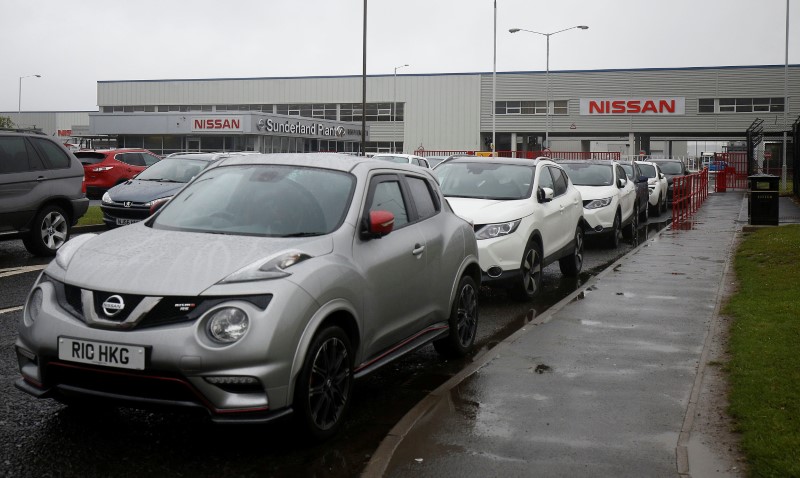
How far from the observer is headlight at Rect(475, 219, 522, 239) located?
33.9 feet

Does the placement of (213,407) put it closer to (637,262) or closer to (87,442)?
(87,442)

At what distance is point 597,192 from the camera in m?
17.5

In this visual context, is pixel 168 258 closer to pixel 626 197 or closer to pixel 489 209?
pixel 489 209

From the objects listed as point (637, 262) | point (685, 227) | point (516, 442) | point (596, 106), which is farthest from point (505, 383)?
point (596, 106)

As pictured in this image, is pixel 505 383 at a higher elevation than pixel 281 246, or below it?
below

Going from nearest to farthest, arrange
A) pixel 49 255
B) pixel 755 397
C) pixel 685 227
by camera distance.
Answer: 1. pixel 755 397
2. pixel 49 255
3. pixel 685 227

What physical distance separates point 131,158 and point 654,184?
53.8ft

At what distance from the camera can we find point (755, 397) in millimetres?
5895

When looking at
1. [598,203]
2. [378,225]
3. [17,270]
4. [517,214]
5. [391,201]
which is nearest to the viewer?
[378,225]

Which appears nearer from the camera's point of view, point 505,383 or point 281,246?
point 281,246

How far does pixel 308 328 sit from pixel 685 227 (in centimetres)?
1868

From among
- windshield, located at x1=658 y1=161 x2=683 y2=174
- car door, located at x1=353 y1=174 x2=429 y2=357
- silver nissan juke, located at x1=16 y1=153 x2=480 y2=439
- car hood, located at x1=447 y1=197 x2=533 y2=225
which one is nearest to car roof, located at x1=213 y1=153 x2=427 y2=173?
silver nissan juke, located at x1=16 y1=153 x2=480 y2=439

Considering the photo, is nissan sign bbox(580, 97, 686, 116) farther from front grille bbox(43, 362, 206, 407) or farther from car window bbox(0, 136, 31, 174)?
front grille bbox(43, 362, 206, 407)

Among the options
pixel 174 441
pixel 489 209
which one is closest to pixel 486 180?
pixel 489 209
